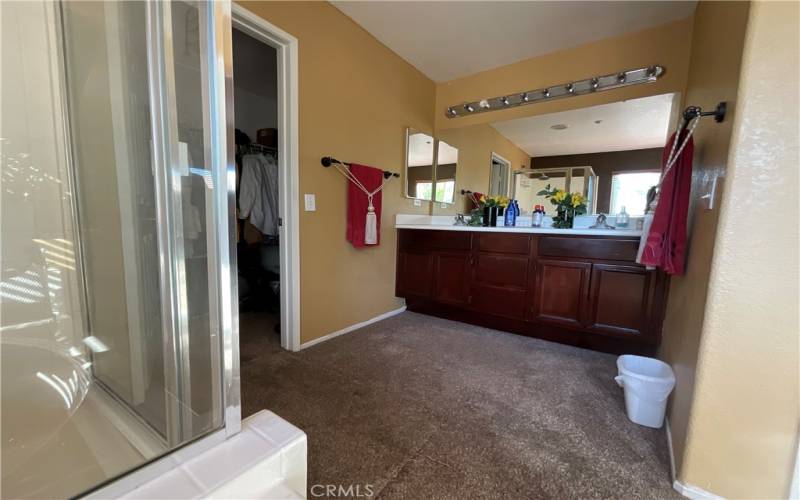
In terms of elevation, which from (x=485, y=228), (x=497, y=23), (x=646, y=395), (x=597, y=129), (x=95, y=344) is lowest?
(x=646, y=395)

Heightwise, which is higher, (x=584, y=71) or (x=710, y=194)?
(x=584, y=71)

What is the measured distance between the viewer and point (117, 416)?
1026 millimetres

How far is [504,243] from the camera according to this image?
243 cm

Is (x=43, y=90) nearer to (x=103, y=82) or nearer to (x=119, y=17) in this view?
(x=103, y=82)

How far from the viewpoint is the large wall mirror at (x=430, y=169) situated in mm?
2982

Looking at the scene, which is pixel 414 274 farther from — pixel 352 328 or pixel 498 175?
pixel 498 175

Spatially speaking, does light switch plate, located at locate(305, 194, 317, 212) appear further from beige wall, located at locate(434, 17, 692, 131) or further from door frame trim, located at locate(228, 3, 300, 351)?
beige wall, located at locate(434, 17, 692, 131)

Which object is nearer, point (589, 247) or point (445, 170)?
point (589, 247)

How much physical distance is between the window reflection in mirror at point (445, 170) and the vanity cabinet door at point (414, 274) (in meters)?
0.76

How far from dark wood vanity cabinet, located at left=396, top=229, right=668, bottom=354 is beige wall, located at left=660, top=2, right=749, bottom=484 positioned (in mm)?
322

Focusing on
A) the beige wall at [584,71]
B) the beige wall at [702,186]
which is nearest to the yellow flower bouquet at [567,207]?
the beige wall at [584,71]

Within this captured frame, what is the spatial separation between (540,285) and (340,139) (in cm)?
189

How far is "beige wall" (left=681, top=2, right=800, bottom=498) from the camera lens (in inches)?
33.1

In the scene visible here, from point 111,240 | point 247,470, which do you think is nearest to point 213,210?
point 247,470
